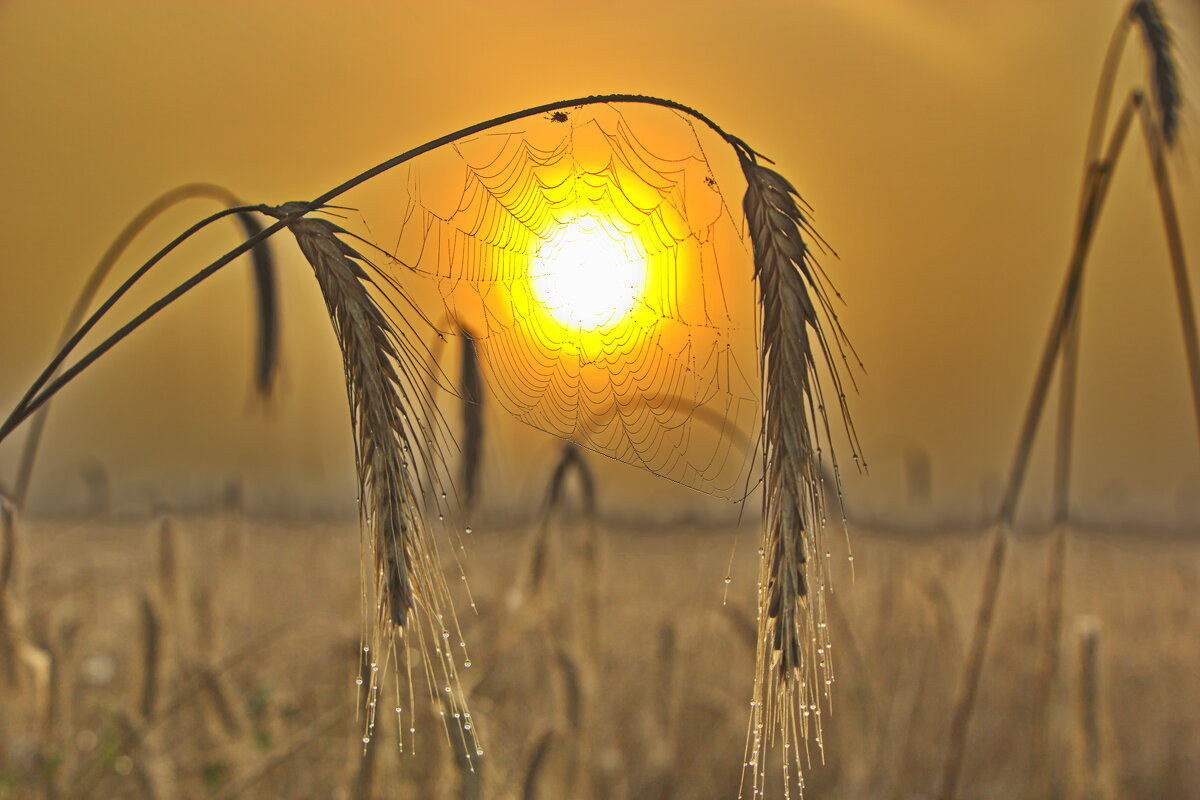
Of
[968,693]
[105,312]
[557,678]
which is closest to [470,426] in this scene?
[557,678]

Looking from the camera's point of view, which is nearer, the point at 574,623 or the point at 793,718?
the point at 793,718

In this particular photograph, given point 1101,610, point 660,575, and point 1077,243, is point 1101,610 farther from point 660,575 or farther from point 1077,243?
point 1077,243

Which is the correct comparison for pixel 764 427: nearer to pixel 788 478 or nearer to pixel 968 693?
pixel 788 478

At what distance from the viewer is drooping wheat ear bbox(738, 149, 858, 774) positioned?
1517mm

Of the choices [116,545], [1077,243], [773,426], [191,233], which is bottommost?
[116,545]

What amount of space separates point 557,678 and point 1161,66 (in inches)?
110

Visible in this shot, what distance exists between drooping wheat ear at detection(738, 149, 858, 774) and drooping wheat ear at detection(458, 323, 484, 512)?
229cm

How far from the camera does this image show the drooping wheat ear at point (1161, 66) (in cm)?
290

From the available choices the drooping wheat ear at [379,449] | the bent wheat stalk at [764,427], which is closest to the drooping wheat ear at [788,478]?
the bent wheat stalk at [764,427]

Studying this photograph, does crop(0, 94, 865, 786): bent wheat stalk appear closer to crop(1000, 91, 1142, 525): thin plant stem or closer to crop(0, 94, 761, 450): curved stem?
crop(0, 94, 761, 450): curved stem

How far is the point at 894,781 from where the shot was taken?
4246 millimetres

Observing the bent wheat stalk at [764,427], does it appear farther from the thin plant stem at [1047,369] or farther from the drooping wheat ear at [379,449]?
the thin plant stem at [1047,369]

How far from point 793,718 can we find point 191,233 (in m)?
1.22

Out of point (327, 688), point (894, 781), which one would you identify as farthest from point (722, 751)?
point (327, 688)
